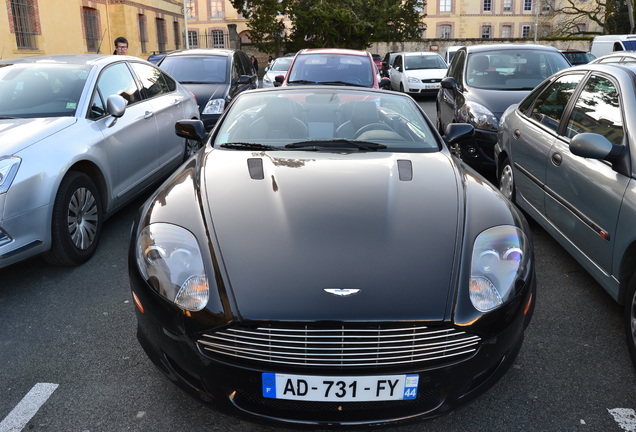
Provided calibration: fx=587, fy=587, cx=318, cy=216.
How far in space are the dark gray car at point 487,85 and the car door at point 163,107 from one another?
3.22m

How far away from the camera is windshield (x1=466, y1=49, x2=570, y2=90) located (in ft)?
25.7

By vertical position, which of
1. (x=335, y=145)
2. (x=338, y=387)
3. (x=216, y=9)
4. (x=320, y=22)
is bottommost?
(x=338, y=387)

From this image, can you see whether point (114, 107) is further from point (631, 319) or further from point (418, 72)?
point (418, 72)

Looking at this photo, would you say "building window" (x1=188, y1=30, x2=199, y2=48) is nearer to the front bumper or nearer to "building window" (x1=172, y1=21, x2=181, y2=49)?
"building window" (x1=172, y1=21, x2=181, y2=49)

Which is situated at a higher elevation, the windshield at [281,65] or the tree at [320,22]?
the tree at [320,22]

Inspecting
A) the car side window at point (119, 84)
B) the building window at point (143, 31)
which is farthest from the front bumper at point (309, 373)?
the building window at point (143, 31)

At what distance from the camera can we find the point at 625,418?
2.54 metres

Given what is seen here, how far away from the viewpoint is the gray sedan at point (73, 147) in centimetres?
375

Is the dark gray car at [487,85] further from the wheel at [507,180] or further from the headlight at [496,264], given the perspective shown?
the headlight at [496,264]

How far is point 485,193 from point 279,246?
1194 mm

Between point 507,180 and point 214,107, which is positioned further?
point 214,107

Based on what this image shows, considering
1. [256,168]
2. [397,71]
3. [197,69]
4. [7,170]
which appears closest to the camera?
[256,168]

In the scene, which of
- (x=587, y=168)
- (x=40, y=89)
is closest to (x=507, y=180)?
(x=587, y=168)

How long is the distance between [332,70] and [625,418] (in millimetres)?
7464
